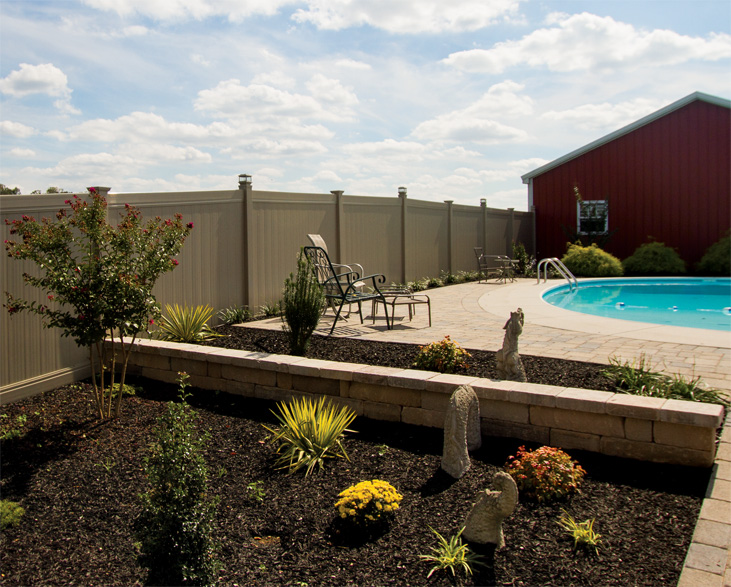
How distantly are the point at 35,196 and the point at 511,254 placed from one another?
51.7ft

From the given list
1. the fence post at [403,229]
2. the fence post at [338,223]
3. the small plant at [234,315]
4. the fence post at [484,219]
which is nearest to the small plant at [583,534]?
the small plant at [234,315]

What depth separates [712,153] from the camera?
17062 mm

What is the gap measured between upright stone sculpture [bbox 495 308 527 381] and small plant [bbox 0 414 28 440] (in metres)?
3.48

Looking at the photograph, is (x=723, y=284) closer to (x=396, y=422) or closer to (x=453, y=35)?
(x=453, y=35)

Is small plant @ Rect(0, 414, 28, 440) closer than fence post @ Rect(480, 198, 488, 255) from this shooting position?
Yes

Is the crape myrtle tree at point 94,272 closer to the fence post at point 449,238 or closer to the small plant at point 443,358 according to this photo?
the small plant at point 443,358

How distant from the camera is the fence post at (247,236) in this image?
792 cm

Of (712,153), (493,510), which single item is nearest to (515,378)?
(493,510)

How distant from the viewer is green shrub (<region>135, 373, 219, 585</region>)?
96.4 inches

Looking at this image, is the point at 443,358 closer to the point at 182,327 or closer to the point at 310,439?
the point at 310,439

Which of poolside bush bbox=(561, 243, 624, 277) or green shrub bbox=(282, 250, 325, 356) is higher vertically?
poolside bush bbox=(561, 243, 624, 277)

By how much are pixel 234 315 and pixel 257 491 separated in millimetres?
4581

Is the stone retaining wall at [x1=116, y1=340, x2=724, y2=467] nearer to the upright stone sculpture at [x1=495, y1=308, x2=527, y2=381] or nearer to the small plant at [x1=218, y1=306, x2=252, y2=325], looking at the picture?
the upright stone sculpture at [x1=495, y1=308, x2=527, y2=381]

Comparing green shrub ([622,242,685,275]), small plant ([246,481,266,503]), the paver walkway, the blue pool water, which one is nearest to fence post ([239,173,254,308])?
Answer: the paver walkway
